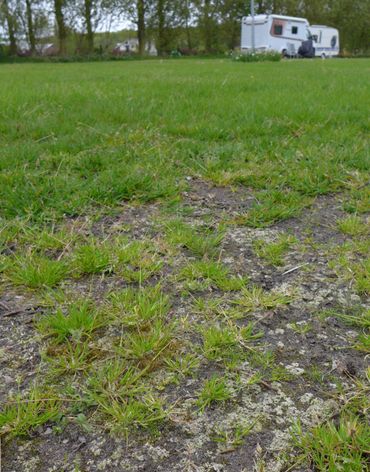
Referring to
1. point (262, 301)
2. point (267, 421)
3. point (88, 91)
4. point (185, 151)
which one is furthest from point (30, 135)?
point (267, 421)

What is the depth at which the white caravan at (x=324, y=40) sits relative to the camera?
34.6 metres

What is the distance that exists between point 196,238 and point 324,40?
3883 cm

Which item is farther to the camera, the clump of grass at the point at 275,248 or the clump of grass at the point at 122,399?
the clump of grass at the point at 275,248

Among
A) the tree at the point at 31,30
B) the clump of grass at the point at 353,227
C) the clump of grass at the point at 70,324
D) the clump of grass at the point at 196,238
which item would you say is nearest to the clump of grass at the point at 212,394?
the clump of grass at the point at 70,324

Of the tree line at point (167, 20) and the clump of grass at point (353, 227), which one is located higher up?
the tree line at point (167, 20)

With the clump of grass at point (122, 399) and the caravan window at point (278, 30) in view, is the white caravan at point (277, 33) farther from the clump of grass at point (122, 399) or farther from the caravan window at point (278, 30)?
the clump of grass at point (122, 399)

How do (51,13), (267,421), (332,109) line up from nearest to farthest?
(267,421) → (332,109) → (51,13)

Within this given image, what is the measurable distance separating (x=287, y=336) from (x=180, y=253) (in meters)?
0.81

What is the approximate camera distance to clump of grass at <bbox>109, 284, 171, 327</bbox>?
1759mm

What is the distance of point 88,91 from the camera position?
609 centimetres

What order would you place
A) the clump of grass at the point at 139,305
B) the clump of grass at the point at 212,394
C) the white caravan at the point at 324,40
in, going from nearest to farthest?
1. the clump of grass at the point at 212,394
2. the clump of grass at the point at 139,305
3. the white caravan at the point at 324,40

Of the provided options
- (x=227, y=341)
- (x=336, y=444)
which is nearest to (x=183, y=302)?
(x=227, y=341)

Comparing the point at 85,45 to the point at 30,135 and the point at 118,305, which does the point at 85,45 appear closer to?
the point at 30,135

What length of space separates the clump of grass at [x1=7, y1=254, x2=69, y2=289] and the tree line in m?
34.7
